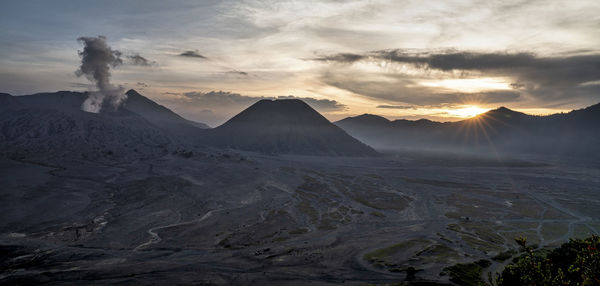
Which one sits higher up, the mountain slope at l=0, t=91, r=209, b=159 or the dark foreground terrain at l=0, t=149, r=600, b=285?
the mountain slope at l=0, t=91, r=209, b=159

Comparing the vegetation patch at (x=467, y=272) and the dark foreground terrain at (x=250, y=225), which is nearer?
the vegetation patch at (x=467, y=272)

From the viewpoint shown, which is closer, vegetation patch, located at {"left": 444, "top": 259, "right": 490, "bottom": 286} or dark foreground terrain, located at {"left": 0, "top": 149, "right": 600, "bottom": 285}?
vegetation patch, located at {"left": 444, "top": 259, "right": 490, "bottom": 286}

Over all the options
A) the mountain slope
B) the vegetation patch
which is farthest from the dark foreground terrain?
the mountain slope

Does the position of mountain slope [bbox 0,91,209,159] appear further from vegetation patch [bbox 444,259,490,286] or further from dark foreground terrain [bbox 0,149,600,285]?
vegetation patch [bbox 444,259,490,286]

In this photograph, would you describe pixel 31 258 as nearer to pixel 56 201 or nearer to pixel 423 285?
pixel 56 201

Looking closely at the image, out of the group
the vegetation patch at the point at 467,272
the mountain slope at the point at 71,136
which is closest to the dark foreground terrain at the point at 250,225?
the vegetation patch at the point at 467,272

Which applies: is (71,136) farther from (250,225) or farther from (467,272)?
(467,272)

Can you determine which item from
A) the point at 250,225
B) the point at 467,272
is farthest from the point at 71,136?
the point at 467,272

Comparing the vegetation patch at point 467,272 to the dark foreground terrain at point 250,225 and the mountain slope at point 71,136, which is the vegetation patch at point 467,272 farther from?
the mountain slope at point 71,136

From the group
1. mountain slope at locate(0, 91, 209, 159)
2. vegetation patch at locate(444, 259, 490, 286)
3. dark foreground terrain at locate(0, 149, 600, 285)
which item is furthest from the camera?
mountain slope at locate(0, 91, 209, 159)
